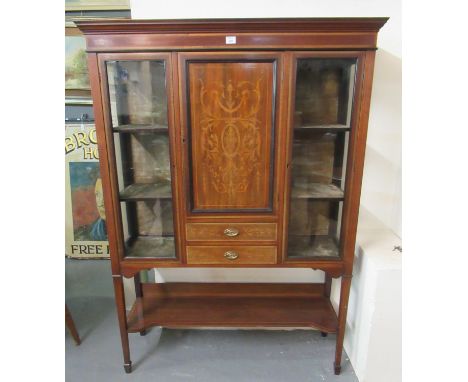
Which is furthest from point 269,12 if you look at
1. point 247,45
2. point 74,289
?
point 74,289

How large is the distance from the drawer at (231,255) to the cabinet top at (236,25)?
40.4 inches

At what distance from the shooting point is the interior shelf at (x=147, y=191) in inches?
61.0

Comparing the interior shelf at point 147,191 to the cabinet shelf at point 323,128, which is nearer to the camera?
the cabinet shelf at point 323,128

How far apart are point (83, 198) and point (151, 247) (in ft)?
3.15

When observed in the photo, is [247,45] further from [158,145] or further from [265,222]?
[265,222]

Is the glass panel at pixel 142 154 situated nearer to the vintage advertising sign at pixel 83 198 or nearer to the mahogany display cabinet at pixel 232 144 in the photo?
the mahogany display cabinet at pixel 232 144

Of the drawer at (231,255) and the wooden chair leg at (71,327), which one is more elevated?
the drawer at (231,255)

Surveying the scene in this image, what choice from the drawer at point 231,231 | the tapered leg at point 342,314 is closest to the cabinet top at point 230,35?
the drawer at point 231,231

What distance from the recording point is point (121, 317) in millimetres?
1646

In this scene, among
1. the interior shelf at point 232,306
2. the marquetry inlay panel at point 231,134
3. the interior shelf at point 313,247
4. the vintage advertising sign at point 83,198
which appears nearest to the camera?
the marquetry inlay panel at point 231,134

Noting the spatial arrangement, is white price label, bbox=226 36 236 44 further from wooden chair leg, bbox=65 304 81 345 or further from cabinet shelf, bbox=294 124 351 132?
wooden chair leg, bbox=65 304 81 345

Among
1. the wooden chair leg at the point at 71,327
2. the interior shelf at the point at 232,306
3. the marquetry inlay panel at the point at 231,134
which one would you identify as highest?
the marquetry inlay panel at the point at 231,134

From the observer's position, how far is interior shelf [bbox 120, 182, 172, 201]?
1.55 metres

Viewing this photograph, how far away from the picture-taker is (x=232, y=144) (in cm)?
142
